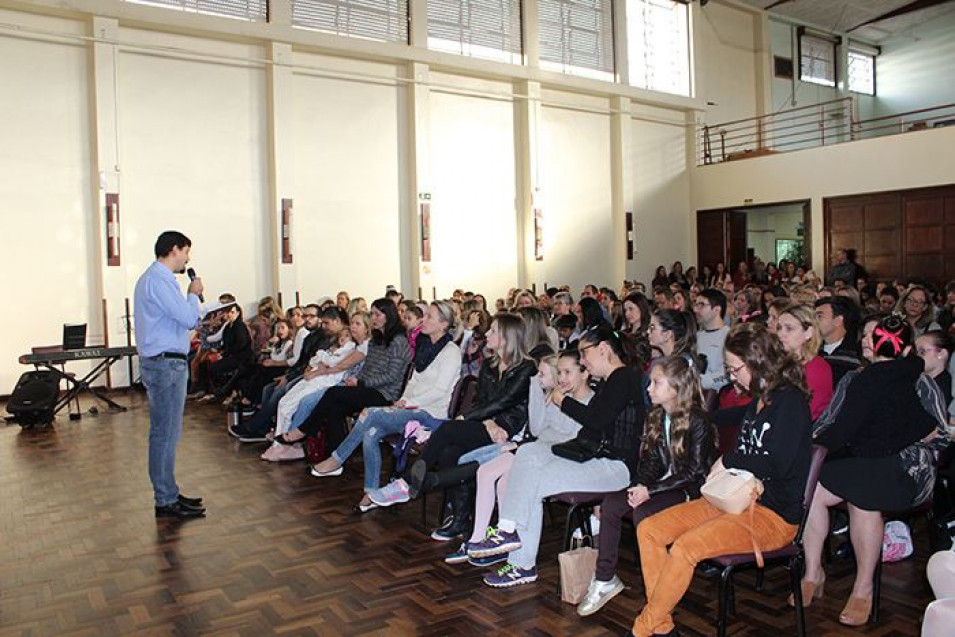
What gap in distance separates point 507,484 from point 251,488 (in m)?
2.48

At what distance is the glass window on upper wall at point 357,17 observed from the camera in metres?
12.2

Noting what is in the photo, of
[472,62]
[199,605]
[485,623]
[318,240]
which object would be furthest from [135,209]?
[485,623]

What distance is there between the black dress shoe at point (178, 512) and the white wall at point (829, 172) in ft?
41.0

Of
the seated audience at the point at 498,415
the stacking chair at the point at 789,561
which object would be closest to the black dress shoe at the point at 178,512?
the seated audience at the point at 498,415

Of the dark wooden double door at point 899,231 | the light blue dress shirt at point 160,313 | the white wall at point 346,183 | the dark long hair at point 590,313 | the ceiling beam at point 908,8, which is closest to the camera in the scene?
the light blue dress shirt at point 160,313

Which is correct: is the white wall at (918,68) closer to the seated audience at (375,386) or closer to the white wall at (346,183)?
the white wall at (346,183)

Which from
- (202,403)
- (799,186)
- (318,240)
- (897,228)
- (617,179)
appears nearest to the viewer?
A: (202,403)

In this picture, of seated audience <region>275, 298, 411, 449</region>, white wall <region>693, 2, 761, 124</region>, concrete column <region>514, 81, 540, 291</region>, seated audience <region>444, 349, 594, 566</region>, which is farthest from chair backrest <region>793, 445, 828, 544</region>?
white wall <region>693, 2, 761, 124</region>

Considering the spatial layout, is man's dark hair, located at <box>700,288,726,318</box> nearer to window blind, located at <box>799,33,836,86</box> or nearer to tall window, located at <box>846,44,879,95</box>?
window blind, located at <box>799,33,836,86</box>

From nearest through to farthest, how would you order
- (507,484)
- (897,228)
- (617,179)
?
1. (507,484)
2. (897,228)
3. (617,179)

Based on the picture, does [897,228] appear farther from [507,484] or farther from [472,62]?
[507,484]

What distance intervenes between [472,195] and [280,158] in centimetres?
358

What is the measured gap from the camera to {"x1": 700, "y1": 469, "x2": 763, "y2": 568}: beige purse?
2.93m

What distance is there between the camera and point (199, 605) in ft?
11.7
